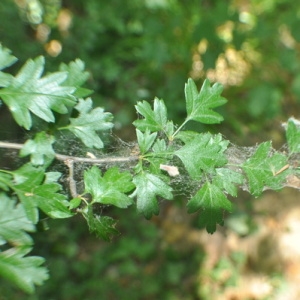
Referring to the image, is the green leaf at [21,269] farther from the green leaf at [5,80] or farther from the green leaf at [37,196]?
the green leaf at [5,80]

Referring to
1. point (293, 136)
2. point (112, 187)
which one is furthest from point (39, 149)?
point (293, 136)

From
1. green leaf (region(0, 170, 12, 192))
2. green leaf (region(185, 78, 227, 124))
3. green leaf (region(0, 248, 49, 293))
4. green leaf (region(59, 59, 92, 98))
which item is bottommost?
green leaf (region(0, 248, 49, 293))

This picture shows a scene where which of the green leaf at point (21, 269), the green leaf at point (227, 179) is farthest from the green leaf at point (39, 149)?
the green leaf at point (227, 179)

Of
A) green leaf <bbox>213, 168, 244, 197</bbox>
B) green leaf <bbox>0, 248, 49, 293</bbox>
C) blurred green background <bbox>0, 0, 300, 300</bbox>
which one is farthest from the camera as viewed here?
blurred green background <bbox>0, 0, 300, 300</bbox>

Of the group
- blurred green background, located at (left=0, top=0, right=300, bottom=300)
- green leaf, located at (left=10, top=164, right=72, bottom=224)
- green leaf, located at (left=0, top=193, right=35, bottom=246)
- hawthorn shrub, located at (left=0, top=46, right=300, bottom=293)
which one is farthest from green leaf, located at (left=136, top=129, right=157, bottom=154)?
blurred green background, located at (left=0, top=0, right=300, bottom=300)

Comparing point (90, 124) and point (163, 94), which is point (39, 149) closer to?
point (90, 124)

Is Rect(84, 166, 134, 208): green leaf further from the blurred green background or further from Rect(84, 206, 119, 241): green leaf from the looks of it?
the blurred green background

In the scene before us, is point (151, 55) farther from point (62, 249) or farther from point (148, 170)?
point (148, 170)
